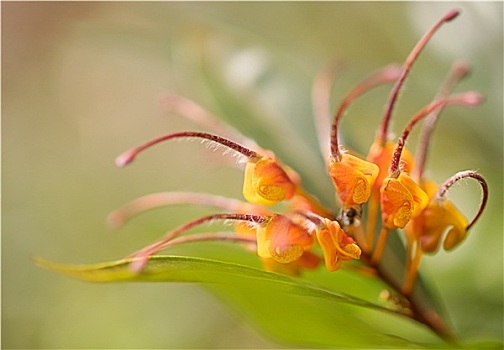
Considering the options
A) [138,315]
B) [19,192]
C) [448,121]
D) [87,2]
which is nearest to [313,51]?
[448,121]

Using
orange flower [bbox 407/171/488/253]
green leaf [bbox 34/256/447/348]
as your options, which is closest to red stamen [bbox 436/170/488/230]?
orange flower [bbox 407/171/488/253]

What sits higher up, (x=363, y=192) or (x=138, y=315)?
(x=363, y=192)

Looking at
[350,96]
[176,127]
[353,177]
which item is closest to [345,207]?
[353,177]

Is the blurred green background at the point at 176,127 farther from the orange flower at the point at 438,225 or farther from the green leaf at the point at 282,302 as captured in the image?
the orange flower at the point at 438,225

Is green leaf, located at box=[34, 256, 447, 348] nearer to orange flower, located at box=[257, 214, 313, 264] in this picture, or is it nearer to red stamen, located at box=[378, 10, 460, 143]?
orange flower, located at box=[257, 214, 313, 264]

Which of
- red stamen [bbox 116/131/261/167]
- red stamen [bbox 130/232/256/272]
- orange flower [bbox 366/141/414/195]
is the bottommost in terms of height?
red stamen [bbox 130/232/256/272]

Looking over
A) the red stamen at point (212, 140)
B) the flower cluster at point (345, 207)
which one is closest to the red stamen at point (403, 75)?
the flower cluster at point (345, 207)

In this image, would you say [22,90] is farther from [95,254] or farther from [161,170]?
[95,254]
